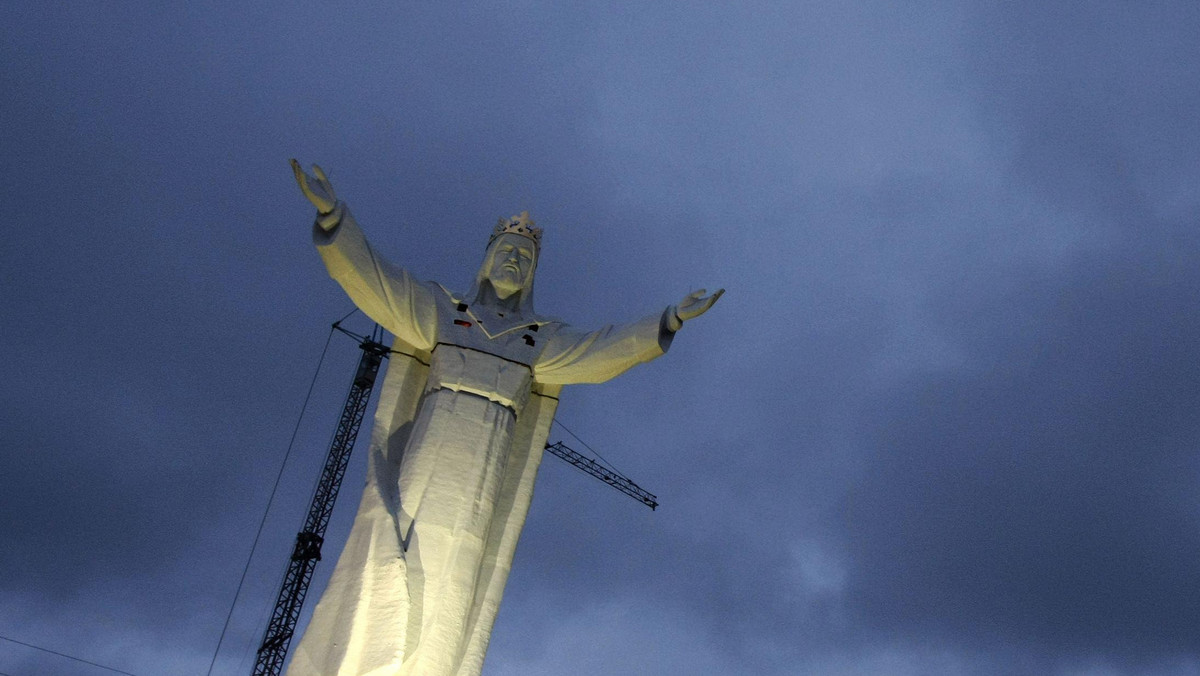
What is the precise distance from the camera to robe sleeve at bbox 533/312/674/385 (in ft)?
38.3

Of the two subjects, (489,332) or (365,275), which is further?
(489,332)

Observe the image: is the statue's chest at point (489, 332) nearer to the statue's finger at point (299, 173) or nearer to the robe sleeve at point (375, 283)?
the robe sleeve at point (375, 283)

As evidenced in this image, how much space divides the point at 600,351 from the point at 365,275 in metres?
2.43

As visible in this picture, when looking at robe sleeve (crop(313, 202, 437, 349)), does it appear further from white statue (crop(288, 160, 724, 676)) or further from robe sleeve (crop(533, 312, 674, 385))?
robe sleeve (crop(533, 312, 674, 385))

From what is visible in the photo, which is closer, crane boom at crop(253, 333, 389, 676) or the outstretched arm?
the outstretched arm

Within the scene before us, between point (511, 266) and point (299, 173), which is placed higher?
point (511, 266)

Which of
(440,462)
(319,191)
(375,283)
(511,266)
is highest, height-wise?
(511,266)

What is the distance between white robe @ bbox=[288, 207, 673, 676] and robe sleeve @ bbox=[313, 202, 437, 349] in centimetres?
1

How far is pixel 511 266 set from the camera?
12789mm

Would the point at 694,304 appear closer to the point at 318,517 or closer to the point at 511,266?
the point at 511,266

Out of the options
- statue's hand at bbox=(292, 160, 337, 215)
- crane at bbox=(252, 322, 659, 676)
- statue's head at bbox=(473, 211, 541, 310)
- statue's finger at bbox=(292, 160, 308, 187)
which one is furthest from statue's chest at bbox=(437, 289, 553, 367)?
crane at bbox=(252, 322, 659, 676)

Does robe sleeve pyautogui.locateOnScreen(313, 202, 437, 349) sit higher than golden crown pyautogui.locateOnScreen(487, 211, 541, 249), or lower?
lower

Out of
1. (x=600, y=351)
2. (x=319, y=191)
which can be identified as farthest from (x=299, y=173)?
(x=600, y=351)

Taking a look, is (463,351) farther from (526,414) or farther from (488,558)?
(488,558)
